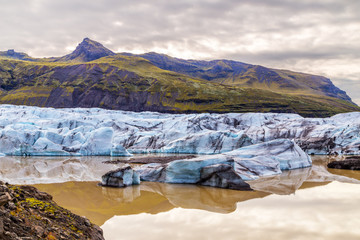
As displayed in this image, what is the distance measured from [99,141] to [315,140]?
84.2 ft

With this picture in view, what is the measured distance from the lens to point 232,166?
1680 centimetres

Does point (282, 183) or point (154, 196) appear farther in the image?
point (282, 183)

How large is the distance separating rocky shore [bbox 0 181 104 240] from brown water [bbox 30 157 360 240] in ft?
6.32

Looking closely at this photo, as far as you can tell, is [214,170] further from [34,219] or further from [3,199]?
[3,199]

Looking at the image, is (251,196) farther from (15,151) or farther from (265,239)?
(15,151)

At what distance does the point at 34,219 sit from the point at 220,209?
7.13 metres

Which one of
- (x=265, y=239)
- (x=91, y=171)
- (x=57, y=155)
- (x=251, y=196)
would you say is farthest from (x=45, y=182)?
(x=57, y=155)

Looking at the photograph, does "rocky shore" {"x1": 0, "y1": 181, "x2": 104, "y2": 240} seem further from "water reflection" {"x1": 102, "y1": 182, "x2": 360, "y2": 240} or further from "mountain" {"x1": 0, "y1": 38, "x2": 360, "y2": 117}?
"mountain" {"x1": 0, "y1": 38, "x2": 360, "y2": 117}

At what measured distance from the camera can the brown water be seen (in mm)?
8422

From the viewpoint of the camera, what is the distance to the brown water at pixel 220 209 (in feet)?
27.6

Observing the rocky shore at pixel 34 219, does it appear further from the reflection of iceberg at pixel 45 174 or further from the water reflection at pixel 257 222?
the reflection of iceberg at pixel 45 174

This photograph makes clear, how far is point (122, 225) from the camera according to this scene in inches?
360

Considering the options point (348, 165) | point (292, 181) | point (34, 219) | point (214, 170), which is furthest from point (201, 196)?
point (348, 165)

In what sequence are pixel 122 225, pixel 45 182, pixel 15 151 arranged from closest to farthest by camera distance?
pixel 122 225, pixel 45 182, pixel 15 151
